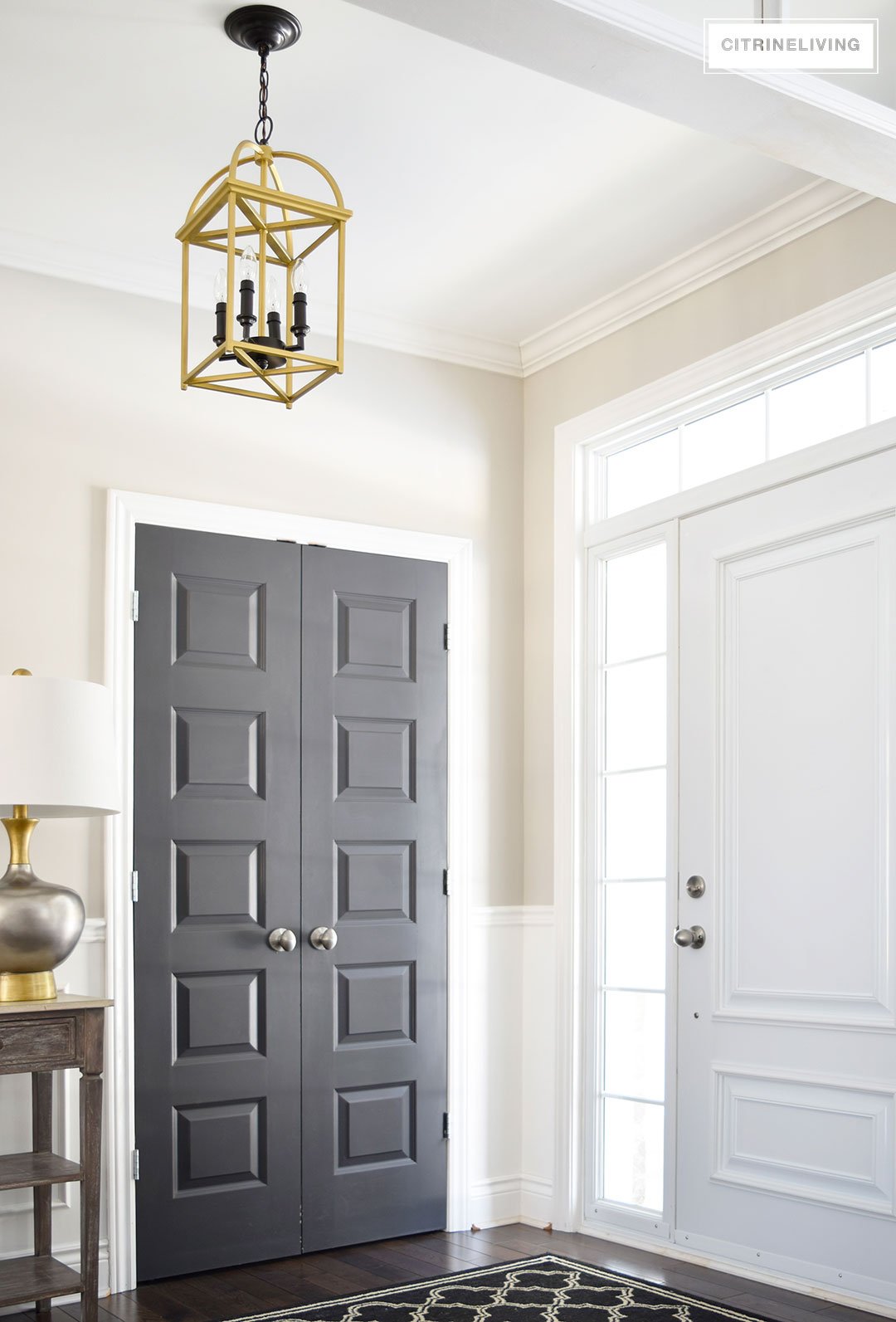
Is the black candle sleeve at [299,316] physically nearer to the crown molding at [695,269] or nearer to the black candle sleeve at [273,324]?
the black candle sleeve at [273,324]

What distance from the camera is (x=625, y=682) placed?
171 inches

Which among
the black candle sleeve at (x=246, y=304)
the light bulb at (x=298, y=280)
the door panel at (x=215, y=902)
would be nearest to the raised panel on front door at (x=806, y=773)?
the door panel at (x=215, y=902)

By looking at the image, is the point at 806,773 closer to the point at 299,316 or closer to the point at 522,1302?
the point at 522,1302

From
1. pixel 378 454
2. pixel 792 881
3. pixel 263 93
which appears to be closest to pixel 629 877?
pixel 792 881

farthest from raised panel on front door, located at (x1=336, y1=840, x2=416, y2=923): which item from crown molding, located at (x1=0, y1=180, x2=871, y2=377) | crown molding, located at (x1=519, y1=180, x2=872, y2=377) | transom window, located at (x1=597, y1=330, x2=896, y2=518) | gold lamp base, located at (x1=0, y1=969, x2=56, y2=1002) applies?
crown molding, located at (x1=519, y1=180, x2=872, y2=377)

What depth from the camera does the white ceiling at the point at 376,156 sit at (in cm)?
302

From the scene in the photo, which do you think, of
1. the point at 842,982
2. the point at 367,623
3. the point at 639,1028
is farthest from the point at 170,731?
the point at 842,982

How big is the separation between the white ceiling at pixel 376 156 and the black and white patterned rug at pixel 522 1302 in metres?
3.01

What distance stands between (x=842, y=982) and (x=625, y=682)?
50.3 inches

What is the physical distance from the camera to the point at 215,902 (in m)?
3.98

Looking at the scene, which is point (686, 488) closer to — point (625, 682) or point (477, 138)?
point (625, 682)

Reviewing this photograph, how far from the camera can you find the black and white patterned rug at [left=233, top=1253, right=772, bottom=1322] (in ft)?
10.9

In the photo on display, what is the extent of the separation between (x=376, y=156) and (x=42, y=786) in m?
1.88

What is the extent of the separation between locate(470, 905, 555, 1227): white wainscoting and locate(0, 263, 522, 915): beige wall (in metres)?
0.14
